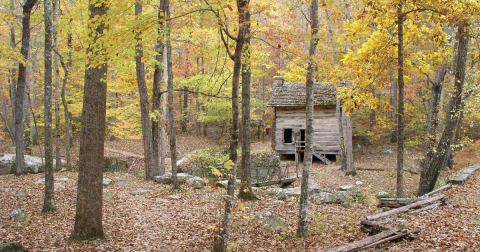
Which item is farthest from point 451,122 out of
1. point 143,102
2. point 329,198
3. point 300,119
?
point 300,119

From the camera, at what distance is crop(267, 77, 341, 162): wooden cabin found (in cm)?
2355

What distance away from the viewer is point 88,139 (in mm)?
6484

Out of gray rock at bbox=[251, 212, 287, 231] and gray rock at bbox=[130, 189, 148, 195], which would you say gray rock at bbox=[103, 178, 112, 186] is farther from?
gray rock at bbox=[251, 212, 287, 231]

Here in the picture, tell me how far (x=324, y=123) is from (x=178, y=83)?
1138cm

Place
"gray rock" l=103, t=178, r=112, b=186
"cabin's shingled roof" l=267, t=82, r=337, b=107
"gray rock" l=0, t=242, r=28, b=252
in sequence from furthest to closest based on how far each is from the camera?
"cabin's shingled roof" l=267, t=82, r=337, b=107 → "gray rock" l=103, t=178, r=112, b=186 → "gray rock" l=0, t=242, r=28, b=252

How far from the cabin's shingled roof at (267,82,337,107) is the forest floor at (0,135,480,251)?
415 inches

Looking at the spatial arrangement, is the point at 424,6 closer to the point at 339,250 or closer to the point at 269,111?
the point at 339,250

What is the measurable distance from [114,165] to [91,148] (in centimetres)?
1508

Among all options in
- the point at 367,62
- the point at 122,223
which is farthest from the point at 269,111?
the point at 122,223

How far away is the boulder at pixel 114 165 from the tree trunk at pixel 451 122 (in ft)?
55.5

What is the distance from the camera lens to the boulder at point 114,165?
2006 centimetres

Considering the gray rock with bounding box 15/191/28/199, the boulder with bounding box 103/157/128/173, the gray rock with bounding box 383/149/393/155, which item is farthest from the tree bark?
the gray rock with bounding box 383/149/393/155

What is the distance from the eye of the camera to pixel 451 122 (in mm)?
11016

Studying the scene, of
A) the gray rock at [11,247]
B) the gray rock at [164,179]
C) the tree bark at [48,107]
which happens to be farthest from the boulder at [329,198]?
the gray rock at [11,247]
